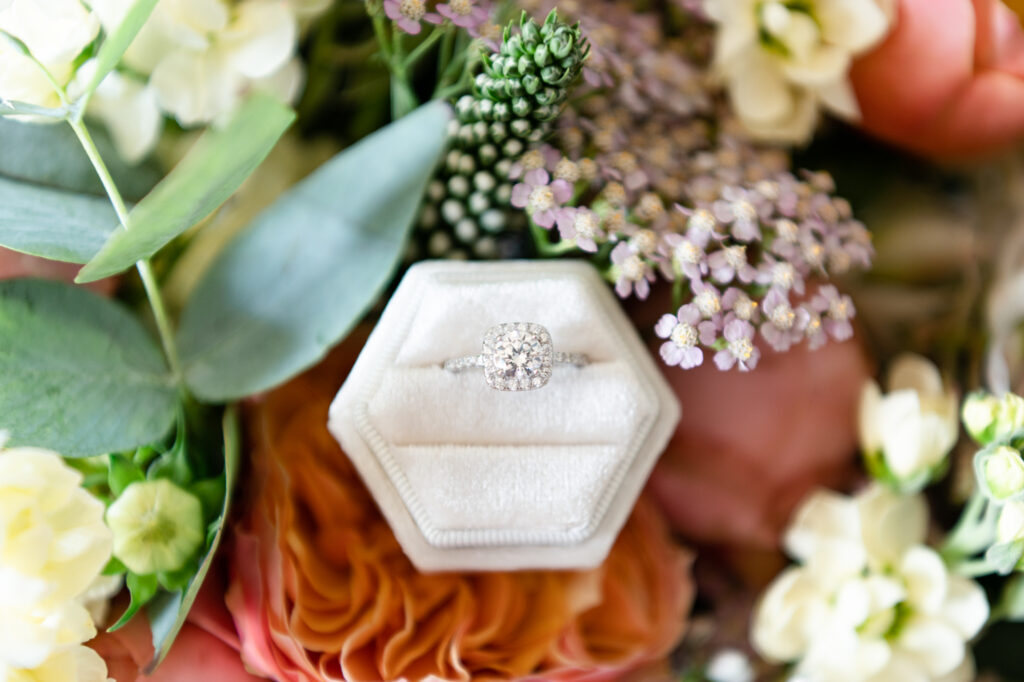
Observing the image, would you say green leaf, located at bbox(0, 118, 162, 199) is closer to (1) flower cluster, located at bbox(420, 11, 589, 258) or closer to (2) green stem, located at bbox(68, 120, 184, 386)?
(2) green stem, located at bbox(68, 120, 184, 386)

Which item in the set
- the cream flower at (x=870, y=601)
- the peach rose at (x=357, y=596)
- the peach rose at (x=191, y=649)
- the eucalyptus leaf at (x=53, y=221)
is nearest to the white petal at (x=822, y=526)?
the cream flower at (x=870, y=601)

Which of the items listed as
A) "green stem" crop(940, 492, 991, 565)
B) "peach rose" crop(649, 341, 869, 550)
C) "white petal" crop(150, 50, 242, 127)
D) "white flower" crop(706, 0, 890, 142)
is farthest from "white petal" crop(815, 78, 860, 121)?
"white petal" crop(150, 50, 242, 127)

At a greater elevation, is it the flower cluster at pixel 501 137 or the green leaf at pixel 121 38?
the green leaf at pixel 121 38

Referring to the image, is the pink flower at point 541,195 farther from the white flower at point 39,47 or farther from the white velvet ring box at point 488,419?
the white flower at point 39,47

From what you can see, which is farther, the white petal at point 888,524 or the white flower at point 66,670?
the white petal at point 888,524

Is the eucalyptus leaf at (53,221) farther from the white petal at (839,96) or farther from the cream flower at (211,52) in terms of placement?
the white petal at (839,96)

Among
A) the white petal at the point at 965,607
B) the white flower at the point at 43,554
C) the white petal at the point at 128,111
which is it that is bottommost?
the white petal at the point at 965,607

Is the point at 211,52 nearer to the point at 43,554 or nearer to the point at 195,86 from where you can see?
the point at 195,86

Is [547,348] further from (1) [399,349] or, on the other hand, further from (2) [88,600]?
(2) [88,600]
